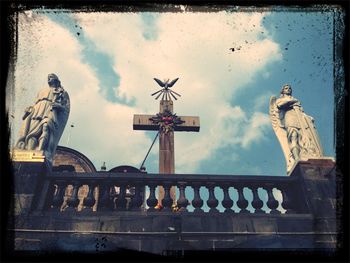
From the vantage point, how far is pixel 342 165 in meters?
5.76

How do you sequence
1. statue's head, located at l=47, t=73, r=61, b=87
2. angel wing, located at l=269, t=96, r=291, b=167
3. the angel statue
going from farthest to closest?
statue's head, located at l=47, t=73, r=61, b=87, angel wing, located at l=269, t=96, r=291, b=167, the angel statue

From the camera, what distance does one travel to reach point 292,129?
8.41 m

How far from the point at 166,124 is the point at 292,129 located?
4968 millimetres

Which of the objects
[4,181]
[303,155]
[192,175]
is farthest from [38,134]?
[303,155]

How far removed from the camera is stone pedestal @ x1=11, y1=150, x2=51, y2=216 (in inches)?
270

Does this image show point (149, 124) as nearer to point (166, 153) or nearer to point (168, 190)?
point (166, 153)

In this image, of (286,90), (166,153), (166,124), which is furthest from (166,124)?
(286,90)

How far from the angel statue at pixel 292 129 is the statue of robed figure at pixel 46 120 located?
400cm

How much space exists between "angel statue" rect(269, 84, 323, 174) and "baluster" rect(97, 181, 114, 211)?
316 cm

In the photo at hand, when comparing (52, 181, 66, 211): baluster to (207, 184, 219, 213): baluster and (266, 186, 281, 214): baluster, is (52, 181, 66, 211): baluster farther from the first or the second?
(266, 186, 281, 214): baluster

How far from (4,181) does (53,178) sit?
1751mm

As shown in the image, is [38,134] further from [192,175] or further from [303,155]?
[303,155]

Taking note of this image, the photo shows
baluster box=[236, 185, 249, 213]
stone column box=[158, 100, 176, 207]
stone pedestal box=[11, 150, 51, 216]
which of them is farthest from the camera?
stone column box=[158, 100, 176, 207]

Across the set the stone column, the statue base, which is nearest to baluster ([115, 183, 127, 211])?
the statue base
